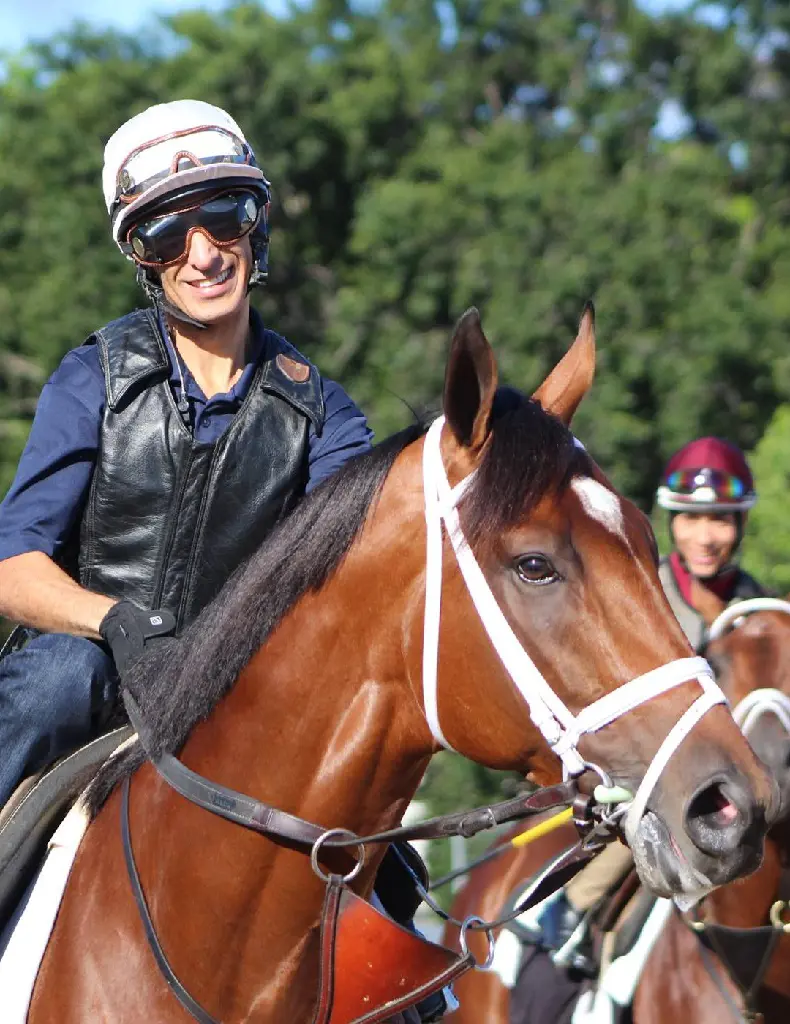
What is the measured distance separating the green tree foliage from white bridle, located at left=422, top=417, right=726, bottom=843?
16.5 m

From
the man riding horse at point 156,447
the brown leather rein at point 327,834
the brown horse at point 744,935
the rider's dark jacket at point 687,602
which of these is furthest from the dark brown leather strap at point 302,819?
the rider's dark jacket at point 687,602

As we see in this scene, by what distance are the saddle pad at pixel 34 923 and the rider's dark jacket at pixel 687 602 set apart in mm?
3458

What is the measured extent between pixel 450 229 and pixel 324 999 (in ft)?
79.3

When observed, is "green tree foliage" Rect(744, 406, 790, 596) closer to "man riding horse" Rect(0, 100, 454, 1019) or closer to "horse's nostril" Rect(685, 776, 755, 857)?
Result: "man riding horse" Rect(0, 100, 454, 1019)

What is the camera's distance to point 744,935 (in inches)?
232

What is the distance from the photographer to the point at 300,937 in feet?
10.4

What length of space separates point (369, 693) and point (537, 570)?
1.50 feet

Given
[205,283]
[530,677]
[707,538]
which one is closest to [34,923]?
[530,677]

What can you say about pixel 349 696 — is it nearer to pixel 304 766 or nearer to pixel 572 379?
pixel 304 766

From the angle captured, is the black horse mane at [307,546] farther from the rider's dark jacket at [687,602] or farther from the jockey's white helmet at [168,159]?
the rider's dark jacket at [687,602]

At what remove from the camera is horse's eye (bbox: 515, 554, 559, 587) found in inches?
116

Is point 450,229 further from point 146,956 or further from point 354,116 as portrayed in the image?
point 146,956

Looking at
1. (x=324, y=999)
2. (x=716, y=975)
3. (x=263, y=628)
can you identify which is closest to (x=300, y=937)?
(x=324, y=999)

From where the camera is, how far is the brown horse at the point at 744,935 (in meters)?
5.88
